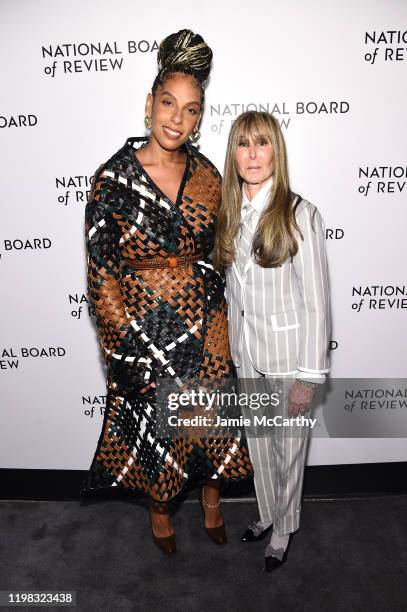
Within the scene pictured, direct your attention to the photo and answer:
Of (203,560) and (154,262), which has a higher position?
(154,262)

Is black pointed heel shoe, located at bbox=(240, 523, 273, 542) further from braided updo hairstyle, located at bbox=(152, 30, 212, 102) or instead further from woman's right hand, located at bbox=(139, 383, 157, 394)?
braided updo hairstyle, located at bbox=(152, 30, 212, 102)

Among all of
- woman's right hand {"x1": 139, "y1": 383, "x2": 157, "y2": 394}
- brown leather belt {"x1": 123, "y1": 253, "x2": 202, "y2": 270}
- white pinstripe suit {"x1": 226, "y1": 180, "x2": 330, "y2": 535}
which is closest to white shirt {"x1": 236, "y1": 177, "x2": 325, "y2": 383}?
white pinstripe suit {"x1": 226, "y1": 180, "x2": 330, "y2": 535}

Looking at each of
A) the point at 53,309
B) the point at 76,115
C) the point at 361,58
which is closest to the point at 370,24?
the point at 361,58

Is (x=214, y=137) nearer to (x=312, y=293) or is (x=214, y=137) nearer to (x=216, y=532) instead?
(x=312, y=293)

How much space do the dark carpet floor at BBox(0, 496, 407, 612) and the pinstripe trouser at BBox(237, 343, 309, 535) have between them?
0.23 m

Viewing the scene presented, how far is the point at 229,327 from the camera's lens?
2.05 m

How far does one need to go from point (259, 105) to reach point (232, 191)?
53 cm

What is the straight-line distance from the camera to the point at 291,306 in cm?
181

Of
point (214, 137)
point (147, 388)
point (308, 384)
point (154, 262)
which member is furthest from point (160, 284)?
point (214, 137)

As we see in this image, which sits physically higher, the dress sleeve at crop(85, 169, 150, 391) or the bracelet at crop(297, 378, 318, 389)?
the dress sleeve at crop(85, 169, 150, 391)

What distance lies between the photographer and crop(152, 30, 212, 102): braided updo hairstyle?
1712 millimetres

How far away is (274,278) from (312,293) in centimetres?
14

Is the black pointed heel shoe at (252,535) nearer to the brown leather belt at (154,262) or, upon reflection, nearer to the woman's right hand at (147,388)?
the woman's right hand at (147,388)

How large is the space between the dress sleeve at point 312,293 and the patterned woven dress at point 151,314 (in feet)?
1.19
